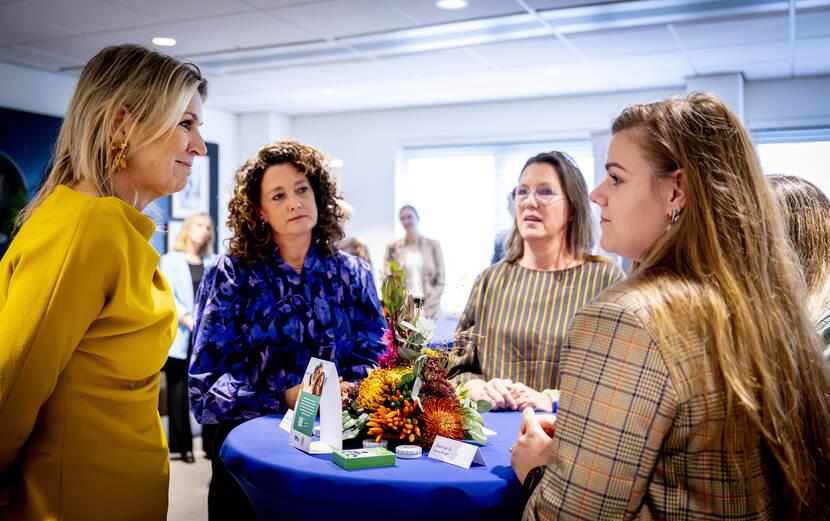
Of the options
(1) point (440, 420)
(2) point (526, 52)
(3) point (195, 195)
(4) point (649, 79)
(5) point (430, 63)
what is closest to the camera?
(1) point (440, 420)

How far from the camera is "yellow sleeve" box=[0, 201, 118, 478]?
1189 millimetres

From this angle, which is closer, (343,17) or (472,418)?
(472,418)

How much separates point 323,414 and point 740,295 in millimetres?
949

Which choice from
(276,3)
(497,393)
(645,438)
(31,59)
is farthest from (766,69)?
(31,59)

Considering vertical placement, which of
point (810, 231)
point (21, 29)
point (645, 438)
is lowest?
point (645, 438)

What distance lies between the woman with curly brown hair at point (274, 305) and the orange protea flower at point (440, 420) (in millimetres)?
422

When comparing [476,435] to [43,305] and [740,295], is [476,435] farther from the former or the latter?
[43,305]

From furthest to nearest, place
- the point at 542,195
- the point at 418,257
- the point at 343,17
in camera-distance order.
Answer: the point at 418,257 < the point at 343,17 < the point at 542,195

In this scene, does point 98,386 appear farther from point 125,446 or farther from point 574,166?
point 574,166

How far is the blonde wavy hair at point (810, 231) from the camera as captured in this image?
1.54 metres

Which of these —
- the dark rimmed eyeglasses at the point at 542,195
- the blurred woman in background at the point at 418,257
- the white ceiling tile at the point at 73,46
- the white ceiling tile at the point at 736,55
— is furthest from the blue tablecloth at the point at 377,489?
the white ceiling tile at the point at 736,55

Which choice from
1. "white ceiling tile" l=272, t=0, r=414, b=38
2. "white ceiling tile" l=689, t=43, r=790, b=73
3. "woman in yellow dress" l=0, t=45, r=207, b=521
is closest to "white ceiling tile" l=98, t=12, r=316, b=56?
"white ceiling tile" l=272, t=0, r=414, b=38

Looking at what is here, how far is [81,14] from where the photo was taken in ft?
15.8

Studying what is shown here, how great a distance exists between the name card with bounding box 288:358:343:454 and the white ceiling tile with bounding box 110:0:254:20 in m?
3.81
